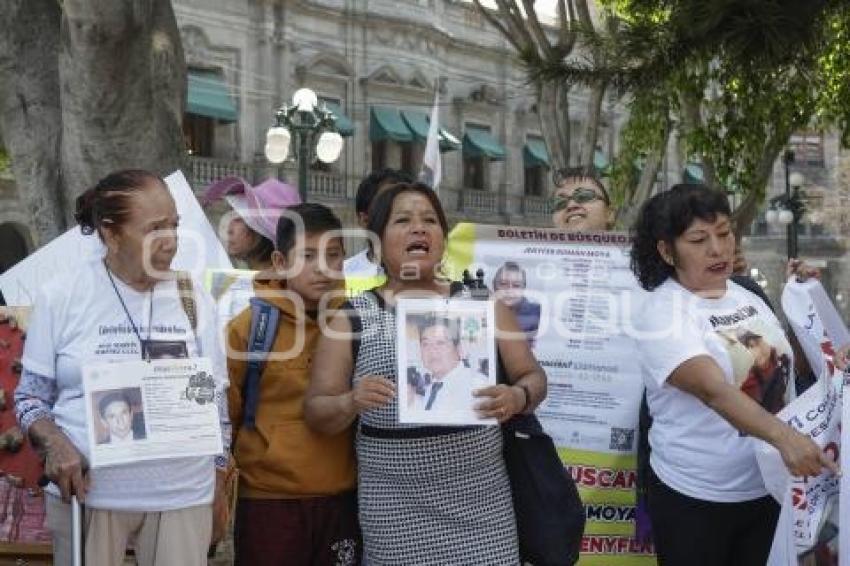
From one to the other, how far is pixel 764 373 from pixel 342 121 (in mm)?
24114

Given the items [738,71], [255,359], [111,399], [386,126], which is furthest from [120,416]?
[386,126]

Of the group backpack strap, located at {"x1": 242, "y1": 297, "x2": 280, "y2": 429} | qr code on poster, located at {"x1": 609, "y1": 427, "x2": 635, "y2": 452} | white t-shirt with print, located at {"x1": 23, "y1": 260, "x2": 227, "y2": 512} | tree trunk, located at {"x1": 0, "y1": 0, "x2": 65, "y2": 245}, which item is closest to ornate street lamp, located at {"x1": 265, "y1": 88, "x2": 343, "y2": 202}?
tree trunk, located at {"x1": 0, "y1": 0, "x2": 65, "y2": 245}

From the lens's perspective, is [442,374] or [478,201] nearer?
[442,374]

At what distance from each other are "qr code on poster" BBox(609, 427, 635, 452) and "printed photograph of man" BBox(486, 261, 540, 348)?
1.59 feet

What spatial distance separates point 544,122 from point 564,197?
25.2 feet

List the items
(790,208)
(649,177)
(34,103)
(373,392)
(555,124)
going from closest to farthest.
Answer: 1. (373,392)
2. (34,103)
3. (555,124)
4. (649,177)
5. (790,208)

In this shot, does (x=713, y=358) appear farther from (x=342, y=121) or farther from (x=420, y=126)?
(x=420, y=126)

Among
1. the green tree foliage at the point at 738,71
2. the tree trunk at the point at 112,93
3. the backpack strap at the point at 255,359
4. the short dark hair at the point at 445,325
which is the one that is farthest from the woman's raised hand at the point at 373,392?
the green tree foliage at the point at 738,71

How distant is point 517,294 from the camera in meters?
4.55

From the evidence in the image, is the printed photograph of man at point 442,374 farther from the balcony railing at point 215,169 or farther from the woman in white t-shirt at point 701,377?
the balcony railing at point 215,169

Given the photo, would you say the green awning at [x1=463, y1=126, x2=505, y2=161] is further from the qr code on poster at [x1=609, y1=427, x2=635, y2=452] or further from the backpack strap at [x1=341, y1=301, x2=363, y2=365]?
Answer: the backpack strap at [x1=341, y1=301, x2=363, y2=365]

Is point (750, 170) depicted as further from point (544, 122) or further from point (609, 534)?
point (609, 534)

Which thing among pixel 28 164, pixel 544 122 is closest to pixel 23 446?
pixel 28 164

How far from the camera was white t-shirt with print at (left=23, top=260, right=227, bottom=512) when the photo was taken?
123 inches
